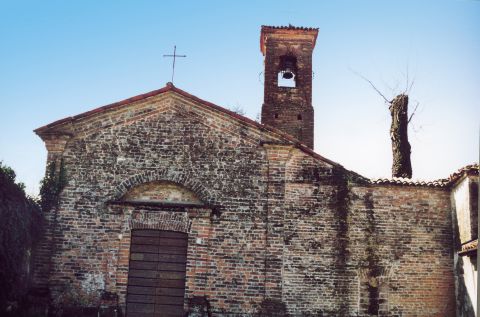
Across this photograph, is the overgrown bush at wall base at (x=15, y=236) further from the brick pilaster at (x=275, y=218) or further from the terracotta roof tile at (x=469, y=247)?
the terracotta roof tile at (x=469, y=247)

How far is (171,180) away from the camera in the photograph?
Result: 10844 millimetres

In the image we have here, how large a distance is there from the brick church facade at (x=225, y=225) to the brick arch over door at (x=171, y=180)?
0.02 m

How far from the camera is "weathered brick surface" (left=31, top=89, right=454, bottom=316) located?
10.3 m

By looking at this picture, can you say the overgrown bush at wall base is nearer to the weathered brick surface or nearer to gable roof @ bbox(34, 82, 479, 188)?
the weathered brick surface

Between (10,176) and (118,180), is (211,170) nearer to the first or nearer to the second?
(118,180)

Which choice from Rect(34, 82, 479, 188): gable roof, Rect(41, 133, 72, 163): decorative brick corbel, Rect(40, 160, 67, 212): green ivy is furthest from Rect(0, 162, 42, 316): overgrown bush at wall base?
Rect(34, 82, 479, 188): gable roof

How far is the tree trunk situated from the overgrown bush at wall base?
1218 cm

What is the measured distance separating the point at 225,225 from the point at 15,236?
4.59m

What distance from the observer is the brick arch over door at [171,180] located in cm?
1079

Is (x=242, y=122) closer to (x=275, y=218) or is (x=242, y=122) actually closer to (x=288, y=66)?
(x=275, y=218)

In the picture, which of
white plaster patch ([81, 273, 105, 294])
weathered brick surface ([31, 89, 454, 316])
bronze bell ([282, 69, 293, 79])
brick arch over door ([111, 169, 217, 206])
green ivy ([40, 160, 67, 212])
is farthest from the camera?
bronze bell ([282, 69, 293, 79])

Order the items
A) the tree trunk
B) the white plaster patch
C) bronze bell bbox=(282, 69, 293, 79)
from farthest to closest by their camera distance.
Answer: bronze bell bbox=(282, 69, 293, 79) < the tree trunk < the white plaster patch

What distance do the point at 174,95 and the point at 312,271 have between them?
5.57 metres

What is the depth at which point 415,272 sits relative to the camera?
10.5 m
